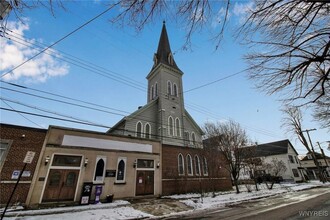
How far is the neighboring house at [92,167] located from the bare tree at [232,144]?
711 cm

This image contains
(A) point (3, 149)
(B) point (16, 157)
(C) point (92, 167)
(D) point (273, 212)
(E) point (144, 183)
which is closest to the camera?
(D) point (273, 212)

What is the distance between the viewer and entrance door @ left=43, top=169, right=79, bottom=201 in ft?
37.4

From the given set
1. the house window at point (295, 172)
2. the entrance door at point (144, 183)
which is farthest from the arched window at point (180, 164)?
the house window at point (295, 172)

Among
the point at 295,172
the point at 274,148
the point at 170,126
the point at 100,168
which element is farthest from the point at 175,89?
the point at 295,172

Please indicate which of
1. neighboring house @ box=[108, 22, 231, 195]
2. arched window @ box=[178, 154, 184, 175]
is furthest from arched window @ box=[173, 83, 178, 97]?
arched window @ box=[178, 154, 184, 175]

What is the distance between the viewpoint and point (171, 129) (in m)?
23.5

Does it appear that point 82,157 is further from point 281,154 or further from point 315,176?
point 315,176

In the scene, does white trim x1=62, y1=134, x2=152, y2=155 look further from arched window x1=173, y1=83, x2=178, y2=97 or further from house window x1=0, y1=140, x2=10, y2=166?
arched window x1=173, y1=83, x2=178, y2=97

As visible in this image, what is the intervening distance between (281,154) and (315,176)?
58.9 ft

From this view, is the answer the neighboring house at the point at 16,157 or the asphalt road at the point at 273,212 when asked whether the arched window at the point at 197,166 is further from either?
the neighboring house at the point at 16,157

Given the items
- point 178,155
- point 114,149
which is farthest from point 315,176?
point 114,149

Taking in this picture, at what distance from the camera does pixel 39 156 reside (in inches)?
457

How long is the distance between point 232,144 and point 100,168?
13533mm

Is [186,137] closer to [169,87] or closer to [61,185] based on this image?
[169,87]
